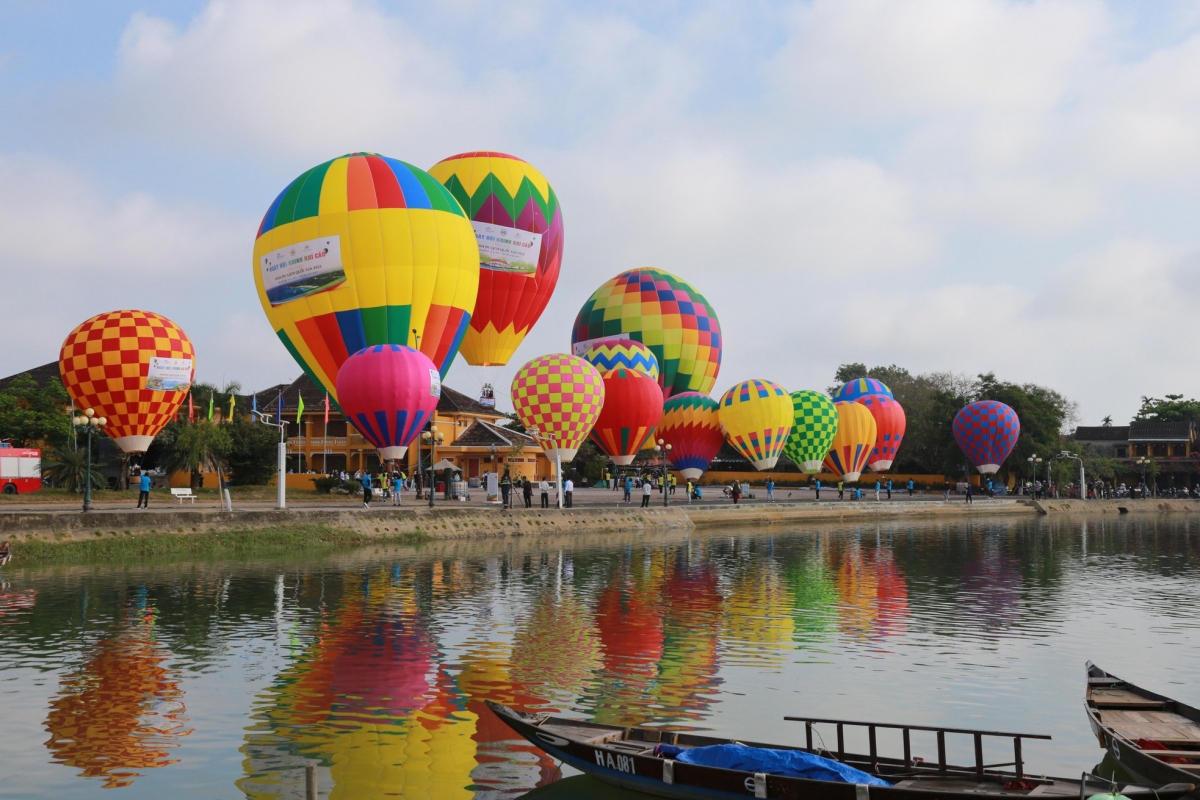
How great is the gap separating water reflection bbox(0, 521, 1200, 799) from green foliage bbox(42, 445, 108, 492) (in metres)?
16.8

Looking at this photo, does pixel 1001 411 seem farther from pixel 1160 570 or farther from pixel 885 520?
pixel 1160 570

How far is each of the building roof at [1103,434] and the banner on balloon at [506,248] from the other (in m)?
81.9

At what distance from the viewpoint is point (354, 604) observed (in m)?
22.3

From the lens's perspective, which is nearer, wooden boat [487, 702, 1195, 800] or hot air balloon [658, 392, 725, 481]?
wooden boat [487, 702, 1195, 800]

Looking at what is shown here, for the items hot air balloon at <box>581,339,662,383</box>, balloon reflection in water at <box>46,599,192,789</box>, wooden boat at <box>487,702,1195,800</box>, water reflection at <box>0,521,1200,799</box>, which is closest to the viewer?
wooden boat at <box>487,702,1195,800</box>

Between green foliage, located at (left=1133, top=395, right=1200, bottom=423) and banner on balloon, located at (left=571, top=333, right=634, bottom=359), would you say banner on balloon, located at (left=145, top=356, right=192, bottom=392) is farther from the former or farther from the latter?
green foliage, located at (left=1133, top=395, right=1200, bottom=423)

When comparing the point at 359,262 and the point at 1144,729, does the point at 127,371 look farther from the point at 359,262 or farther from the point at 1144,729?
the point at 1144,729

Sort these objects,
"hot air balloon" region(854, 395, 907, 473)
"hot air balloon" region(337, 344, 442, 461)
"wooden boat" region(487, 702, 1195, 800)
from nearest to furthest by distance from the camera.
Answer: "wooden boat" region(487, 702, 1195, 800) → "hot air balloon" region(337, 344, 442, 461) → "hot air balloon" region(854, 395, 907, 473)

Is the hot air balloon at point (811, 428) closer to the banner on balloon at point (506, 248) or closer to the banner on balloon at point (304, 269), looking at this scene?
the banner on balloon at point (506, 248)

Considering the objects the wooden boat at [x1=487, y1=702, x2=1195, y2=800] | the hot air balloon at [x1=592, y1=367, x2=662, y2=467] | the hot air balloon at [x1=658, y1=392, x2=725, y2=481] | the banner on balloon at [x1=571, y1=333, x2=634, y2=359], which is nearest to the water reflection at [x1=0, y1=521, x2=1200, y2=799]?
the wooden boat at [x1=487, y1=702, x2=1195, y2=800]


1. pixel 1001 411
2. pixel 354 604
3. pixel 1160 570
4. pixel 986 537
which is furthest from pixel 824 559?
pixel 1001 411

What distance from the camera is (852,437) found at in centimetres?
6056

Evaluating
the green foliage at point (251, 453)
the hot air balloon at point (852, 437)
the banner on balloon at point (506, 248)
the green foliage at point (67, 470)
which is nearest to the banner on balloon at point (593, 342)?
the banner on balloon at point (506, 248)

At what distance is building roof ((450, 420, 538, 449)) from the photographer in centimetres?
6419
